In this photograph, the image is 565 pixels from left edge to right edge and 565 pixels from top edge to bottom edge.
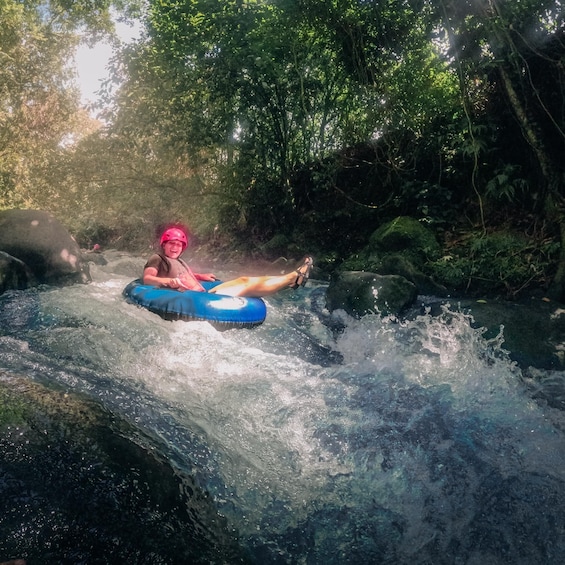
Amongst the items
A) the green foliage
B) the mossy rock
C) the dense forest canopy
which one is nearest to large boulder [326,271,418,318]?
the green foliage

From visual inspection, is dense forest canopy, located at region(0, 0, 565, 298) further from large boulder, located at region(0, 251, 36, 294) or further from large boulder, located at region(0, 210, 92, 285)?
large boulder, located at region(0, 251, 36, 294)

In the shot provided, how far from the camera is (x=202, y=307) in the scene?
4.34 meters

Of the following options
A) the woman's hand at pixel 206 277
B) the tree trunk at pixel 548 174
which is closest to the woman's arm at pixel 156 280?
the woman's hand at pixel 206 277

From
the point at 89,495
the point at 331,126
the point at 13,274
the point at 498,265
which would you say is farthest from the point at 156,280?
the point at 331,126

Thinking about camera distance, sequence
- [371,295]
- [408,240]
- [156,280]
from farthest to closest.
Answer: [408,240], [371,295], [156,280]

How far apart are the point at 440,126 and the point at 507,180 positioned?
2.04 m

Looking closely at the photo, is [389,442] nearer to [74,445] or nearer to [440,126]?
[74,445]

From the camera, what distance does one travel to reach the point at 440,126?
342 inches

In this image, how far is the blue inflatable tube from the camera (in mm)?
4340

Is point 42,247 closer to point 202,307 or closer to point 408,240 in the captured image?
point 202,307

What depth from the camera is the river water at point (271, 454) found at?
1.85 meters

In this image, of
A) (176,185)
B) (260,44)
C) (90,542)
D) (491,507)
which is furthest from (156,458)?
(176,185)

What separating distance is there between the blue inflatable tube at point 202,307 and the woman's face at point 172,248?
961 millimetres

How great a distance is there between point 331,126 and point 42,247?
6.83m
